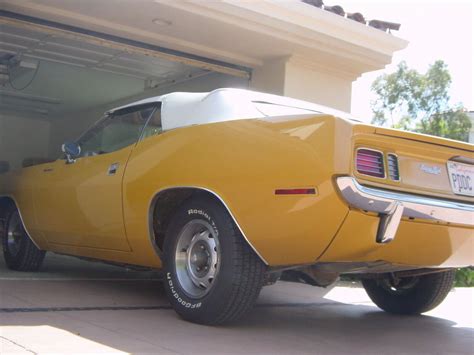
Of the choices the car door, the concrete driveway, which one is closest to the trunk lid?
the concrete driveway

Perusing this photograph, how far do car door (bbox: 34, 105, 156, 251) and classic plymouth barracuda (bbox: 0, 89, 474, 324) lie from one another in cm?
2

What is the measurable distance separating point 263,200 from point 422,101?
31.4 m

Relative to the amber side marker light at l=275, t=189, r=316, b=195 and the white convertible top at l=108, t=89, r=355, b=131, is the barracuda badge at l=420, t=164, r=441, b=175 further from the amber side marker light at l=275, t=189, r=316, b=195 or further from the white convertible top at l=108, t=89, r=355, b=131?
the amber side marker light at l=275, t=189, r=316, b=195

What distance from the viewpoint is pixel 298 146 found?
3666mm

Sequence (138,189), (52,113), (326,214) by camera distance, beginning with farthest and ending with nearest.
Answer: (52,113)
(138,189)
(326,214)

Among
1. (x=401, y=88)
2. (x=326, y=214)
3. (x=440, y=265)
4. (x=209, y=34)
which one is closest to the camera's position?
(x=326, y=214)

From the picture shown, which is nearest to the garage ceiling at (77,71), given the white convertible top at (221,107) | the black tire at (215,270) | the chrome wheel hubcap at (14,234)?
the chrome wheel hubcap at (14,234)

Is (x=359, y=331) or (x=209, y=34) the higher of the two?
(x=209, y=34)

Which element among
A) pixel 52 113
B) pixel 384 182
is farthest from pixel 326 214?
pixel 52 113

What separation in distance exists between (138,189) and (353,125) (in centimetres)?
183

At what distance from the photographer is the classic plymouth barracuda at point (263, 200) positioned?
11.8 ft

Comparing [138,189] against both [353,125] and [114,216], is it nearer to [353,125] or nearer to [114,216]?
[114,216]

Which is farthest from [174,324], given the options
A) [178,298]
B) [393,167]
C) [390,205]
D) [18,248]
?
[18,248]

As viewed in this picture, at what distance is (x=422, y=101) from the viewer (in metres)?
33.3
